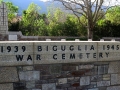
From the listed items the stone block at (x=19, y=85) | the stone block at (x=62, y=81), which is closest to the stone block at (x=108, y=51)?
the stone block at (x=62, y=81)

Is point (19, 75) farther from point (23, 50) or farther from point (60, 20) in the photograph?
point (60, 20)

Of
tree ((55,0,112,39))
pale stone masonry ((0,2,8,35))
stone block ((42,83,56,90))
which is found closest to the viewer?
stone block ((42,83,56,90))

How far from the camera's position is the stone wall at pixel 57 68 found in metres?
4.75

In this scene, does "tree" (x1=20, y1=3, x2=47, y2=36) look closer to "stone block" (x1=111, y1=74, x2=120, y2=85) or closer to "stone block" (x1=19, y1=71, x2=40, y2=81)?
"stone block" (x1=111, y1=74, x2=120, y2=85)

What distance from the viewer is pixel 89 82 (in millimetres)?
5496

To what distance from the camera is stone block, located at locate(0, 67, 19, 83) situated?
471 cm

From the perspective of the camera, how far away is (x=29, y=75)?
4.88 m

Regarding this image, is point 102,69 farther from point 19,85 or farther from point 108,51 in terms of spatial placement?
point 19,85

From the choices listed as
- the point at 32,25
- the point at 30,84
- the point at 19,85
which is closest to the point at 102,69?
the point at 30,84

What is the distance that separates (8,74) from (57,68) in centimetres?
108

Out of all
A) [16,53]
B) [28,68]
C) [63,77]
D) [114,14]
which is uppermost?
[114,14]

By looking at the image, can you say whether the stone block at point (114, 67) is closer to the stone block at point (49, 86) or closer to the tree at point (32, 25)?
the stone block at point (49, 86)

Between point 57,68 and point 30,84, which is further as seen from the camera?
point 57,68

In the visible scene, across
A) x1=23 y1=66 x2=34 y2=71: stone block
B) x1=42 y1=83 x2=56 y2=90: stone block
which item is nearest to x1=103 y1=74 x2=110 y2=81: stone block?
x1=42 y1=83 x2=56 y2=90: stone block
